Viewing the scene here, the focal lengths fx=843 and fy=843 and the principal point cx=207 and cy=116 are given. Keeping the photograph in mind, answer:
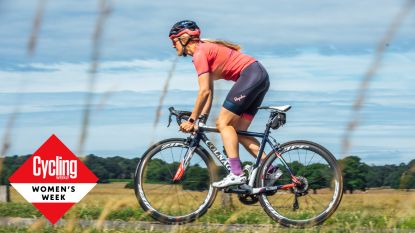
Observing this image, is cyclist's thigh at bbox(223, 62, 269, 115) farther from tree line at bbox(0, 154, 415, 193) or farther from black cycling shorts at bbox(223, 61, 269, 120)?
tree line at bbox(0, 154, 415, 193)

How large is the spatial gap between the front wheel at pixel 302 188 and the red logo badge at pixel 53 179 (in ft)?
5.84

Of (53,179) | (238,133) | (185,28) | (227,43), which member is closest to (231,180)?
(238,133)

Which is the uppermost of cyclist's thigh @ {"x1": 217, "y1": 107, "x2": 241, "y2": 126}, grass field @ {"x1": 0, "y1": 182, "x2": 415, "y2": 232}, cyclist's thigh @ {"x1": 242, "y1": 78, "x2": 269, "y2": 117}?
cyclist's thigh @ {"x1": 242, "y1": 78, "x2": 269, "y2": 117}

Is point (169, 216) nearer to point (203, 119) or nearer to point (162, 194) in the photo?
point (162, 194)

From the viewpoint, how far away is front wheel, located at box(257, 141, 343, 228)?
27.3 ft

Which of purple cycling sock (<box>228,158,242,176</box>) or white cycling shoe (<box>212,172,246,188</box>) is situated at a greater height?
purple cycling sock (<box>228,158,242,176</box>)

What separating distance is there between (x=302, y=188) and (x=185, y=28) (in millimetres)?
1977

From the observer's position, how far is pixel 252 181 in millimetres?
8406

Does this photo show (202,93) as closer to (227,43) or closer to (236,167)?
(227,43)

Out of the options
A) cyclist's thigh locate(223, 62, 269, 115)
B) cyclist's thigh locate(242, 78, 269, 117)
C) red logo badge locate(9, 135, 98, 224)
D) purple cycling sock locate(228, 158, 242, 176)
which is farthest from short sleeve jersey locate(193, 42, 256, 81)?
red logo badge locate(9, 135, 98, 224)

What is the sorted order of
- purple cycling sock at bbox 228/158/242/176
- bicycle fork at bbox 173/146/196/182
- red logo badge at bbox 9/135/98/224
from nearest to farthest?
red logo badge at bbox 9/135/98/224 → purple cycling sock at bbox 228/158/242/176 → bicycle fork at bbox 173/146/196/182

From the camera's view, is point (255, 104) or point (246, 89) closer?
point (246, 89)

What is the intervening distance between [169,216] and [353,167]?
7.75 ft

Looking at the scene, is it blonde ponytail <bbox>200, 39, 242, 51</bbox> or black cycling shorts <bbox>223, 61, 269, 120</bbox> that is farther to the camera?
blonde ponytail <bbox>200, 39, 242, 51</bbox>
